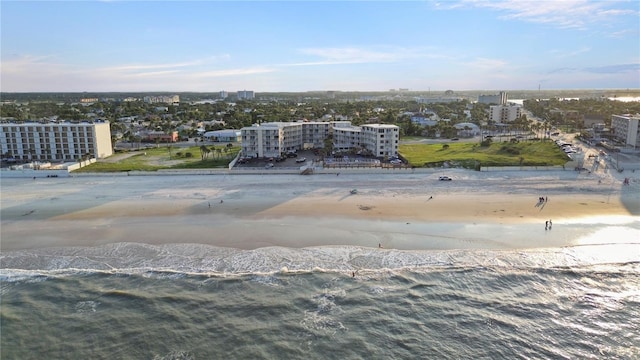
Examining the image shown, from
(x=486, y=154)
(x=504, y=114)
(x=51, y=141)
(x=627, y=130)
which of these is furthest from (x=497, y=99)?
(x=51, y=141)

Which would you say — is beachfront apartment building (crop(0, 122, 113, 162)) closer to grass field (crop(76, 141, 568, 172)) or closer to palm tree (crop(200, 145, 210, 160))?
grass field (crop(76, 141, 568, 172))

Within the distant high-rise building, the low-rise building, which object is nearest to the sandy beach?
the low-rise building

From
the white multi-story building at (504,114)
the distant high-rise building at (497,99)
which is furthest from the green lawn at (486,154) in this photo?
the distant high-rise building at (497,99)

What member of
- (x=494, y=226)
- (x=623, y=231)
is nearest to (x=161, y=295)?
(x=494, y=226)

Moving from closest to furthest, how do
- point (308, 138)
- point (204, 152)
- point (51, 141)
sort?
point (204, 152) → point (51, 141) → point (308, 138)

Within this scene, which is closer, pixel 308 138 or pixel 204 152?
pixel 204 152

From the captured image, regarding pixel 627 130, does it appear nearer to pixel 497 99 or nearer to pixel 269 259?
pixel 269 259
